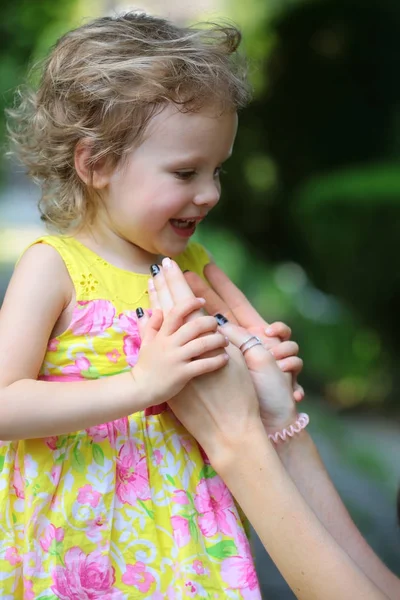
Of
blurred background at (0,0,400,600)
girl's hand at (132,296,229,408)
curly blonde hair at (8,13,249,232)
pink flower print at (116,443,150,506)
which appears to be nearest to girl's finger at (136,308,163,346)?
girl's hand at (132,296,229,408)

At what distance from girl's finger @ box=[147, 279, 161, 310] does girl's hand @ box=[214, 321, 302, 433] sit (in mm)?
163

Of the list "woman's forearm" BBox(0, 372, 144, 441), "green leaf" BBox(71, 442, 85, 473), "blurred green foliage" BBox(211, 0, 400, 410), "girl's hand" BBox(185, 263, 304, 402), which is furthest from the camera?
"blurred green foliage" BBox(211, 0, 400, 410)

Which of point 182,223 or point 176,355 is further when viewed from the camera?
point 182,223

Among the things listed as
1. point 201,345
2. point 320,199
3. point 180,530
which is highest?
point 320,199

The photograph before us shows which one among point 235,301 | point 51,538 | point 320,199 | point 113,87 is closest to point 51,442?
point 51,538

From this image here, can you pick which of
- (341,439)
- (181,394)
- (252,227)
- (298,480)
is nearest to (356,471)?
(341,439)

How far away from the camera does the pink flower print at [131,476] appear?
56.3 inches

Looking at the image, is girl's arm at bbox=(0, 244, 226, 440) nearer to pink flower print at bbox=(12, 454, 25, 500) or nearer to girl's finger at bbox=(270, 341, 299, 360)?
pink flower print at bbox=(12, 454, 25, 500)

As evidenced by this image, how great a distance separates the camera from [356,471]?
353 cm

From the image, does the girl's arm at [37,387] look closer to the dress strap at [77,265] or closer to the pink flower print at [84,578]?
the dress strap at [77,265]

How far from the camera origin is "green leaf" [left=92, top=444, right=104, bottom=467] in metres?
1.43

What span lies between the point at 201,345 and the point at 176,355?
4 cm

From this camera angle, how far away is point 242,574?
1410mm

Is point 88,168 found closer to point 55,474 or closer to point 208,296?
point 208,296
